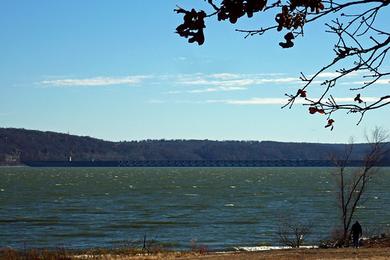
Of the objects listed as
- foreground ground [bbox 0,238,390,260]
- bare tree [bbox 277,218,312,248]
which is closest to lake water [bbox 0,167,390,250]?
bare tree [bbox 277,218,312,248]

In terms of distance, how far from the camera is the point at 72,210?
8262cm

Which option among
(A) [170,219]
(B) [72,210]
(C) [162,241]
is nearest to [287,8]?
(C) [162,241]

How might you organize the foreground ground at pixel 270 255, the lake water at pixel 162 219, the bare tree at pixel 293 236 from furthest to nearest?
1. the lake water at pixel 162 219
2. the bare tree at pixel 293 236
3. the foreground ground at pixel 270 255

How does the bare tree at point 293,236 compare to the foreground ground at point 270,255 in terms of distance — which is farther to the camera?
the bare tree at point 293,236

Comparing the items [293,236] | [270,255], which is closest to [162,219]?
[293,236]

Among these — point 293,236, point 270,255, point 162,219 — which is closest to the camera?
point 270,255

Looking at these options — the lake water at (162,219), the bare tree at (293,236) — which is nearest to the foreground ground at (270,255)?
the bare tree at (293,236)

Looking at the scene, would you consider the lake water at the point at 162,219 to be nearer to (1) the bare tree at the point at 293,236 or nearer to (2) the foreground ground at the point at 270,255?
(1) the bare tree at the point at 293,236

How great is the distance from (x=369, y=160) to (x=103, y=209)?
4902cm

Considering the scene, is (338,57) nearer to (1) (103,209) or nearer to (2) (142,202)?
(1) (103,209)

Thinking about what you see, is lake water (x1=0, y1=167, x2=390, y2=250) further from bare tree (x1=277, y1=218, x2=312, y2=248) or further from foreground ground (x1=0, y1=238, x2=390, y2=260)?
foreground ground (x1=0, y1=238, x2=390, y2=260)

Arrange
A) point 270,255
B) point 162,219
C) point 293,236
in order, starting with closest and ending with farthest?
point 270,255, point 293,236, point 162,219

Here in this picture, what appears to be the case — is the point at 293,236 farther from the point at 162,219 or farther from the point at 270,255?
the point at 162,219

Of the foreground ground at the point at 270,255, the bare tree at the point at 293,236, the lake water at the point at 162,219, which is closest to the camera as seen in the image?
the foreground ground at the point at 270,255
